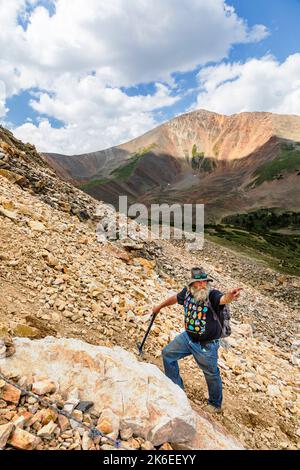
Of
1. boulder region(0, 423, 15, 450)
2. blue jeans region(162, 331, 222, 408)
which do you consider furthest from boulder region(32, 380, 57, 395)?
blue jeans region(162, 331, 222, 408)

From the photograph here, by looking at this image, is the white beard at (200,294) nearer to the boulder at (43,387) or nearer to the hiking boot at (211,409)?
the hiking boot at (211,409)

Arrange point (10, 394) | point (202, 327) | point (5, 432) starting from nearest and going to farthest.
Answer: point (5, 432) < point (10, 394) < point (202, 327)

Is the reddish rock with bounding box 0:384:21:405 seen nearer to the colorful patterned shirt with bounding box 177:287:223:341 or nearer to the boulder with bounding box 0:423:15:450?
the boulder with bounding box 0:423:15:450

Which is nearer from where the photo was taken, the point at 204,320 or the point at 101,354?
the point at 101,354

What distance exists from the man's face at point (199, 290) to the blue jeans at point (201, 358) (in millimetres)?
831

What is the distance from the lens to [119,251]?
1435cm

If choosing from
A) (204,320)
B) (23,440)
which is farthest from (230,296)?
(23,440)

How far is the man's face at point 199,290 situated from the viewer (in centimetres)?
598

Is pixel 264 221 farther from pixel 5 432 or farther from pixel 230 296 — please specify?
pixel 5 432

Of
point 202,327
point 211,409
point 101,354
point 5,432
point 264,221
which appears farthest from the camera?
point 264,221

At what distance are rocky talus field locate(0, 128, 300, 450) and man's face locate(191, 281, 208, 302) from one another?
152 cm

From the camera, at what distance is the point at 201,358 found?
6.04m

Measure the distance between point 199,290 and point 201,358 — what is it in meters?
1.25

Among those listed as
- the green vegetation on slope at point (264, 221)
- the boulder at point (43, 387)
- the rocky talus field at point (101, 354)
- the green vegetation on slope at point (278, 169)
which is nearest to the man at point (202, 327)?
the rocky talus field at point (101, 354)
